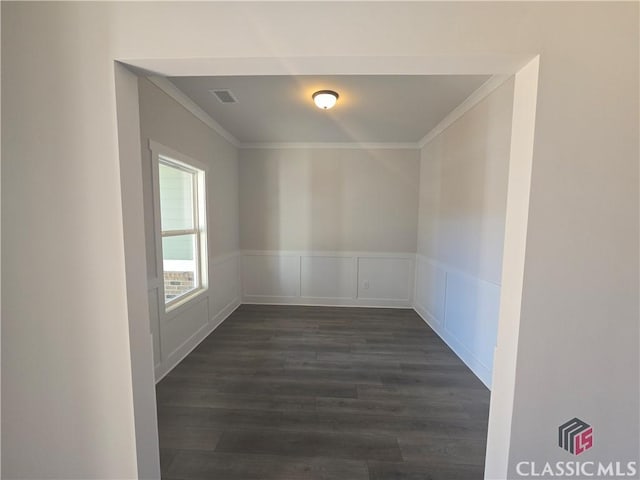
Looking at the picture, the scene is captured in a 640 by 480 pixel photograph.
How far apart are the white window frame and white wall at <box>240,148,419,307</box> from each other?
1.13m

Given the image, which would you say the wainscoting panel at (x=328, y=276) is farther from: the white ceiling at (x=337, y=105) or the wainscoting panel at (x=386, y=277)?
the white ceiling at (x=337, y=105)

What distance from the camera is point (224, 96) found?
2.38m

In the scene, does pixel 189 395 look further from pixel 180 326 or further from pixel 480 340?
pixel 480 340

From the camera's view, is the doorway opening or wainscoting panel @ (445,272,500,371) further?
wainscoting panel @ (445,272,500,371)

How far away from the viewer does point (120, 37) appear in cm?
96

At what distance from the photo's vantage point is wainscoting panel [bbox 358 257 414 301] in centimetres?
406

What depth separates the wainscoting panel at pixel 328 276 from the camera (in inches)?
162

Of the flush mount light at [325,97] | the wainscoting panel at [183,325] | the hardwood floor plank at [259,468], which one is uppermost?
the flush mount light at [325,97]

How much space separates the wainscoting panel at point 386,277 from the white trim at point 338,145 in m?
1.74

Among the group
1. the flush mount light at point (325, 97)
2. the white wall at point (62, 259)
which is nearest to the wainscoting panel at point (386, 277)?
the flush mount light at point (325, 97)

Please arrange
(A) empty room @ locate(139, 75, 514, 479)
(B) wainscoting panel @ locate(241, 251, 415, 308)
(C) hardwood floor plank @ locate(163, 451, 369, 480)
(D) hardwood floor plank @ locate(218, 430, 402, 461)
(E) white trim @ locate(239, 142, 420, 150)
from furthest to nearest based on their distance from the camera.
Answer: (B) wainscoting panel @ locate(241, 251, 415, 308), (E) white trim @ locate(239, 142, 420, 150), (A) empty room @ locate(139, 75, 514, 479), (D) hardwood floor plank @ locate(218, 430, 402, 461), (C) hardwood floor plank @ locate(163, 451, 369, 480)

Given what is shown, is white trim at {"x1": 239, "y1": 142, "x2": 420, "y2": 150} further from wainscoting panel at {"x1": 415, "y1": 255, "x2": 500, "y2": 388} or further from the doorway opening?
the doorway opening

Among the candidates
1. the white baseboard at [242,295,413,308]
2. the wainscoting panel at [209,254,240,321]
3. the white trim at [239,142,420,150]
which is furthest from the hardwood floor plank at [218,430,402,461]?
the white trim at [239,142,420,150]

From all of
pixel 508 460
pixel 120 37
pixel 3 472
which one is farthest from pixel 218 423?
pixel 120 37
